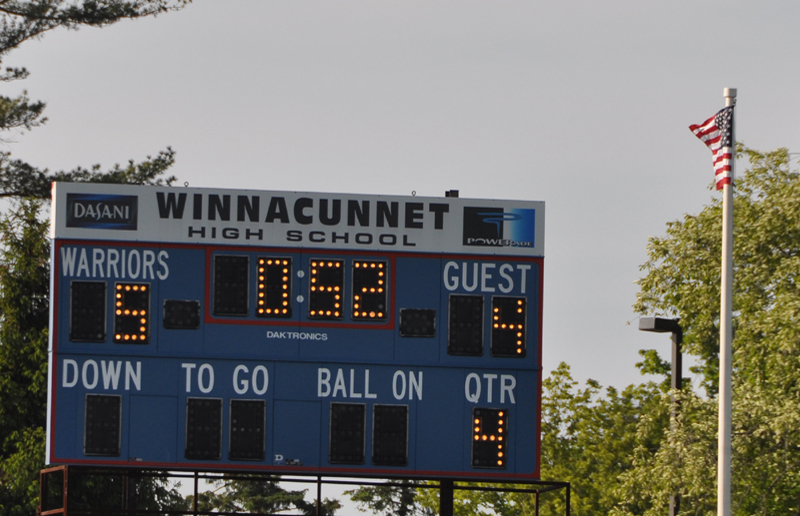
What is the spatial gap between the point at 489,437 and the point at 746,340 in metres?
10.6

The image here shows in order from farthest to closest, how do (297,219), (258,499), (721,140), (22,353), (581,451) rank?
(258,499)
(581,451)
(22,353)
(721,140)
(297,219)

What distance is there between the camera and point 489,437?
19422mm

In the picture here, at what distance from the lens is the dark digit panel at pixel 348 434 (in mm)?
19328

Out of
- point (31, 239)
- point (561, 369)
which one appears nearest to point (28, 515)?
point (31, 239)

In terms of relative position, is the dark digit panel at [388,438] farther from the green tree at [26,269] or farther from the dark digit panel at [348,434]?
the green tree at [26,269]

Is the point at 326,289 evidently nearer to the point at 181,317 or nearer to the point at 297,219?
the point at 297,219

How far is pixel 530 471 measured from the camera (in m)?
19.4

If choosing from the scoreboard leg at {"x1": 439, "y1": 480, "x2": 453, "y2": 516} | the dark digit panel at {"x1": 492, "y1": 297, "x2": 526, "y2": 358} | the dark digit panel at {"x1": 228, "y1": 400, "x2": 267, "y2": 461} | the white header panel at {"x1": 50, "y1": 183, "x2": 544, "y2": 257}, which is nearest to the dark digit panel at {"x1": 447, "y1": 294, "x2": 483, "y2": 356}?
the dark digit panel at {"x1": 492, "y1": 297, "x2": 526, "y2": 358}

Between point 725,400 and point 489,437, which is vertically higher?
point 725,400

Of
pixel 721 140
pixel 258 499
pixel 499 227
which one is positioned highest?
pixel 721 140

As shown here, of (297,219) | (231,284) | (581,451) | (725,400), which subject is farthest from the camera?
(581,451)

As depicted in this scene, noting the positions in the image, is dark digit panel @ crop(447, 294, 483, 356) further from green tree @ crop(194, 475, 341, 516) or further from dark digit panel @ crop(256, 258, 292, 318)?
green tree @ crop(194, 475, 341, 516)

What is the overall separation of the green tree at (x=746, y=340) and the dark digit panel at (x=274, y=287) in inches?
401

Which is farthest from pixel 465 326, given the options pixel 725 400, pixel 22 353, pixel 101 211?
pixel 22 353
